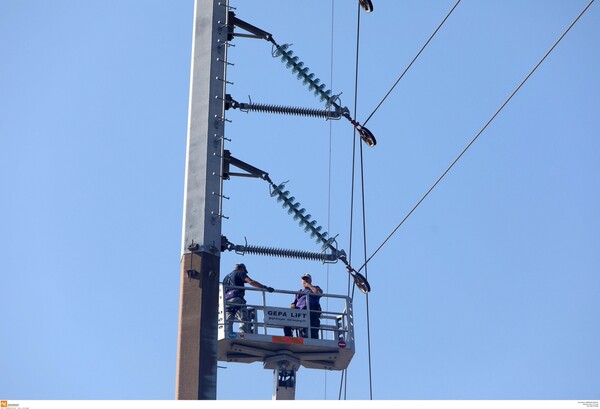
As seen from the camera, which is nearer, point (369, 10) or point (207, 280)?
point (207, 280)

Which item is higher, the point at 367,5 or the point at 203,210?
the point at 367,5

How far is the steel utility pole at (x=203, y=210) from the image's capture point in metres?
46.2

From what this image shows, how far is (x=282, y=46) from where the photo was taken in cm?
5088

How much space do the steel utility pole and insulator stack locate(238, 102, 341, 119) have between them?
2.53ft

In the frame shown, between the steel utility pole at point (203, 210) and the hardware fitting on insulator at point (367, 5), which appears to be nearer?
the steel utility pole at point (203, 210)

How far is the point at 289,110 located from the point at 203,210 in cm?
413

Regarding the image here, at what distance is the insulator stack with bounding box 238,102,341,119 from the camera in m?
49.6

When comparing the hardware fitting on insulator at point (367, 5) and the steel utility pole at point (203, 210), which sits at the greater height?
the hardware fitting on insulator at point (367, 5)

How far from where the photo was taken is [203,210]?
47688 mm

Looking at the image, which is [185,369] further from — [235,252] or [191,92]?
[191,92]

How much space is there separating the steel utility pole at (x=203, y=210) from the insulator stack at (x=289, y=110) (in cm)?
77
